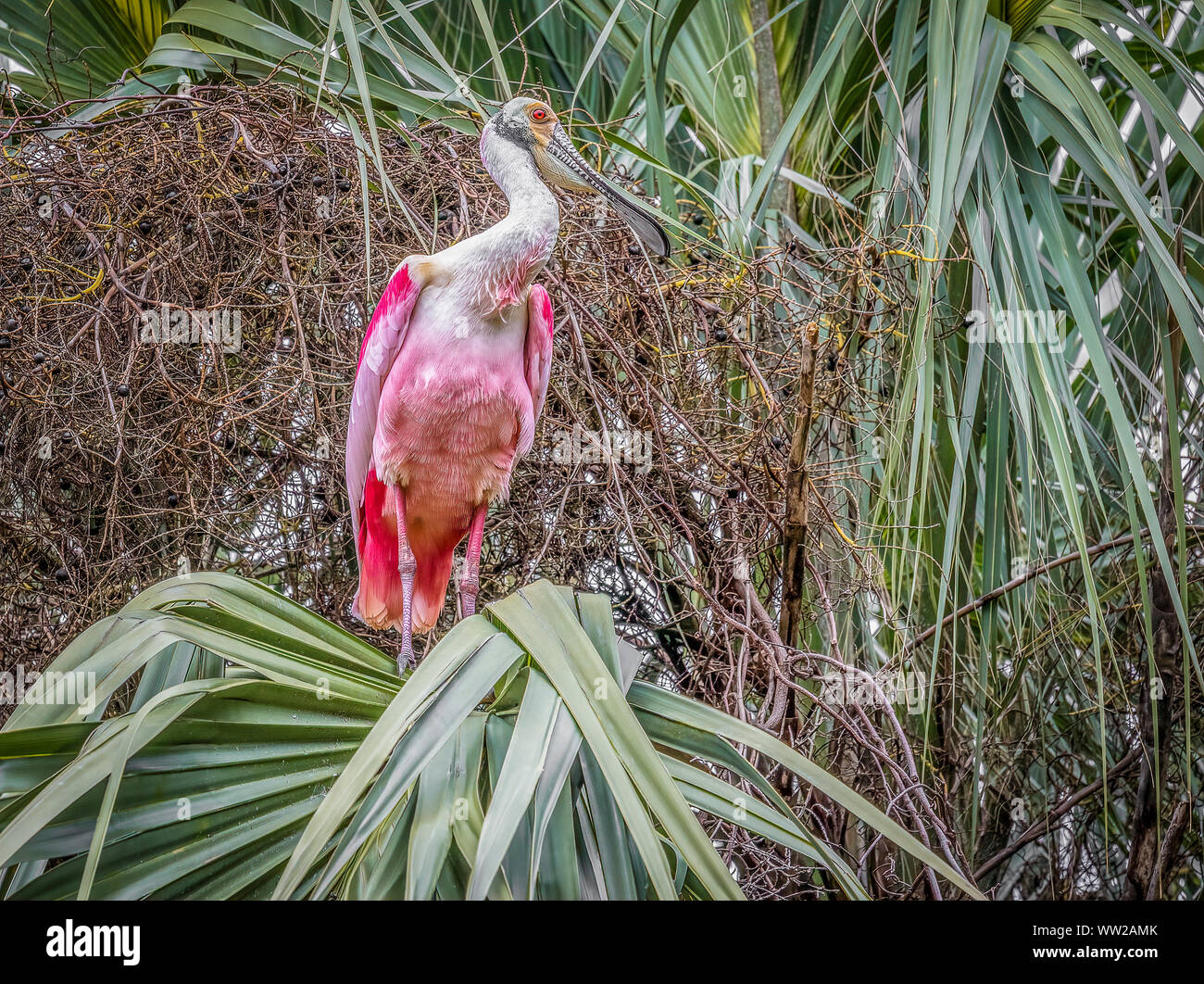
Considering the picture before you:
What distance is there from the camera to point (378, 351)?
2617mm

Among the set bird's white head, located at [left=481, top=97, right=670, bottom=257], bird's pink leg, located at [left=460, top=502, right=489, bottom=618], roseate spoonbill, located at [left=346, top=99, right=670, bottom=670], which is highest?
bird's white head, located at [left=481, top=97, right=670, bottom=257]

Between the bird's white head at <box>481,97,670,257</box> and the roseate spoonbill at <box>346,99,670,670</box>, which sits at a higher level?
the bird's white head at <box>481,97,670,257</box>

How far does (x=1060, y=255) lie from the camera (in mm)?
2680

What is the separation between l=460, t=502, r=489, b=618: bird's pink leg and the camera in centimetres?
274

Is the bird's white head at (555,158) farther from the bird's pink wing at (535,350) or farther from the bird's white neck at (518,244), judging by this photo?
the bird's pink wing at (535,350)

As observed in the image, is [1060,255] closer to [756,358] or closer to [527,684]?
[756,358]

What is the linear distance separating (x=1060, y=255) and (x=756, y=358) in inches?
33.4

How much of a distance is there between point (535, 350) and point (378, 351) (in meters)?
0.37

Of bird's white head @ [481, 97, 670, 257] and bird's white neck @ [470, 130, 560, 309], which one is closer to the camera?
bird's white neck @ [470, 130, 560, 309]

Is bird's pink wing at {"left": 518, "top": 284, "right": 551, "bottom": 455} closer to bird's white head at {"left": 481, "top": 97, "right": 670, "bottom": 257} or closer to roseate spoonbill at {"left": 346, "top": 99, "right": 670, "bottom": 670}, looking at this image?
roseate spoonbill at {"left": 346, "top": 99, "right": 670, "bottom": 670}

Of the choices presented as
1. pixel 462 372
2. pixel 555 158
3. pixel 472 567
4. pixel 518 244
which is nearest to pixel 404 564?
pixel 472 567

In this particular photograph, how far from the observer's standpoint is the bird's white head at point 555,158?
2732 millimetres

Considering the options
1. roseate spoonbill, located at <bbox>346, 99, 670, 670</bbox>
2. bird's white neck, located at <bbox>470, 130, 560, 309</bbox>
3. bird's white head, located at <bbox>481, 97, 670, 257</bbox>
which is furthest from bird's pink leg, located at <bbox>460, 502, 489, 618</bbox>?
bird's white head, located at <bbox>481, 97, 670, 257</bbox>

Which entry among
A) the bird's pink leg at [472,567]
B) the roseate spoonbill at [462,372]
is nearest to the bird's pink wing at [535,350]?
the roseate spoonbill at [462,372]
